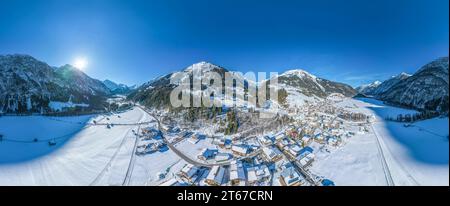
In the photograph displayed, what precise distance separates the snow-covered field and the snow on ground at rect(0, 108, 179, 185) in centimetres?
491

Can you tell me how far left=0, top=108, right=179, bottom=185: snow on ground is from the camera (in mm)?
3691

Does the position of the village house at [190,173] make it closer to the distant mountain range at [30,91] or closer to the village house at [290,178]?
the village house at [290,178]

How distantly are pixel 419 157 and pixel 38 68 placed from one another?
101ft

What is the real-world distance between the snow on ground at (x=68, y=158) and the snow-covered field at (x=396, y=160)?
16.1 feet

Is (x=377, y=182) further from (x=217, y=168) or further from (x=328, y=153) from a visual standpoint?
(x=217, y=168)

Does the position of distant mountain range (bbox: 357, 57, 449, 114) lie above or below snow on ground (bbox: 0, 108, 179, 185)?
above

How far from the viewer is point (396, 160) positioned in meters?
3.82

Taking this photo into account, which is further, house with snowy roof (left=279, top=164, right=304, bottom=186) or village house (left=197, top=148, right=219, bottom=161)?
village house (left=197, top=148, right=219, bottom=161)

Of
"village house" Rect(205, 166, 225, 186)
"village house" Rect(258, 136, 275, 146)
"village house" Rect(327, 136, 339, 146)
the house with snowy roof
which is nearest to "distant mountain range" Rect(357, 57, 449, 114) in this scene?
"village house" Rect(327, 136, 339, 146)

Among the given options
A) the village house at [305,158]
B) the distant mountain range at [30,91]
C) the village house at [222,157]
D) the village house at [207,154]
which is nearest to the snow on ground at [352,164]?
the village house at [305,158]

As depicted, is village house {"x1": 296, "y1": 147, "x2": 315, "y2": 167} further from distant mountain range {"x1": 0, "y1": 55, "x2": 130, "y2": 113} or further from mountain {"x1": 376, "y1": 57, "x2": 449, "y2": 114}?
distant mountain range {"x1": 0, "y1": 55, "x2": 130, "y2": 113}

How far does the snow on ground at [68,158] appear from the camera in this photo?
3.69 m
